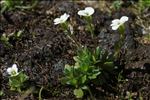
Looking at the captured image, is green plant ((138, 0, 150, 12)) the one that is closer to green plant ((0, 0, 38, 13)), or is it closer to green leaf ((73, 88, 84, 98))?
green plant ((0, 0, 38, 13))

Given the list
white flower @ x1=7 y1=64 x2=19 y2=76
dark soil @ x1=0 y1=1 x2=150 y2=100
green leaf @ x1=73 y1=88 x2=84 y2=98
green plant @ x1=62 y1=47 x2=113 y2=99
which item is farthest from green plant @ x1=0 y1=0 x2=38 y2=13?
green leaf @ x1=73 y1=88 x2=84 y2=98

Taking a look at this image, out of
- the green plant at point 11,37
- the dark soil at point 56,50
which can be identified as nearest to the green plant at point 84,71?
the dark soil at point 56,50

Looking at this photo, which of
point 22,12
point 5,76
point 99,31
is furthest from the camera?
point 22,12

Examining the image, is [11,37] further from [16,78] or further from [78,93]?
[78,93]

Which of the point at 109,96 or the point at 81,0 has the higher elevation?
the point at 81,0

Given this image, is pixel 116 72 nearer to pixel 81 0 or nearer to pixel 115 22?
pixel 115 22

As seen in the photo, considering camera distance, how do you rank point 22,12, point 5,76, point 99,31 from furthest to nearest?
point 22,12
point 99,31
point 5,76

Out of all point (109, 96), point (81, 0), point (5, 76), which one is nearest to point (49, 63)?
point (5, 76)

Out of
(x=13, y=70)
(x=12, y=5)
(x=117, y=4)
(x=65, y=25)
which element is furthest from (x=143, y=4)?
(x=13, y=70)
